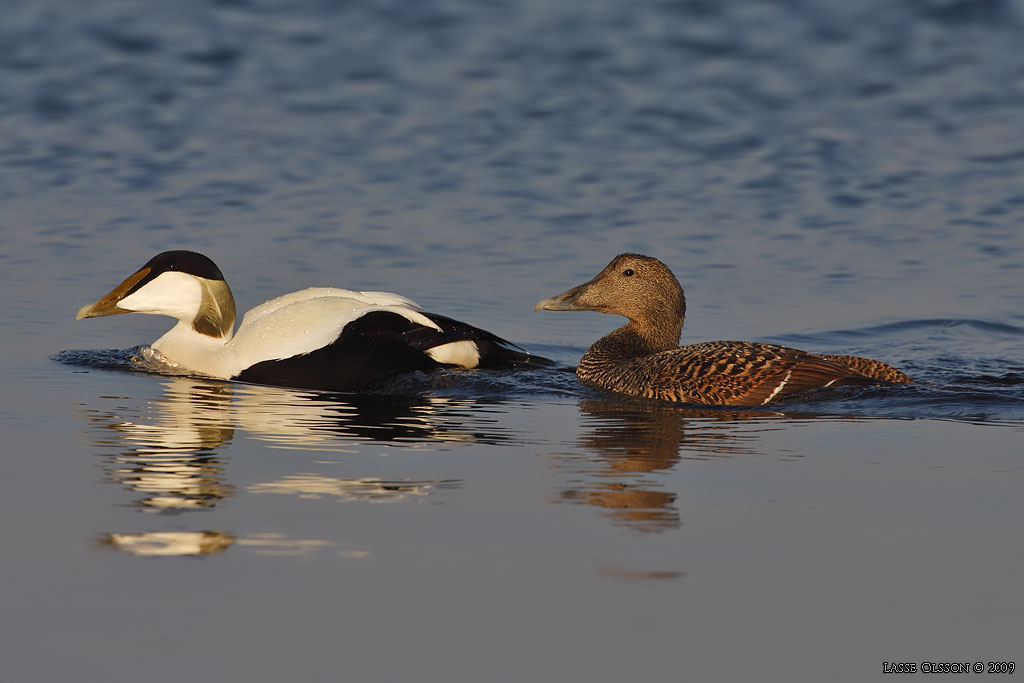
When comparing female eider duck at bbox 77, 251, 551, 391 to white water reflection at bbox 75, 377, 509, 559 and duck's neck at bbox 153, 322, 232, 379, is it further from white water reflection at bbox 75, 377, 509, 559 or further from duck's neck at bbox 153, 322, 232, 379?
white water reflection at bbox 75, 377, 509, 559

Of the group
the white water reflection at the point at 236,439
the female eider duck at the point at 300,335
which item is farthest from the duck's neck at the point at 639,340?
the white water reflection at the point at 236,439

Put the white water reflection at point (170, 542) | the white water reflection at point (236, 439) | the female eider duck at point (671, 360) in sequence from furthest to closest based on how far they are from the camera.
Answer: the female eider duck at point (671, 360)
the white water reflection at point (236, 439)
the white water reflection at point (170, 542)

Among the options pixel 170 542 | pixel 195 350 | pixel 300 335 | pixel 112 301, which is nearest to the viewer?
pixel 170 542

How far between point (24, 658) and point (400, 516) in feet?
4.44

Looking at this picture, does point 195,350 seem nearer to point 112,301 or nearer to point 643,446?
point 112,301

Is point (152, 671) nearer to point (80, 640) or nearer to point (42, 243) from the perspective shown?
point (80, 640)

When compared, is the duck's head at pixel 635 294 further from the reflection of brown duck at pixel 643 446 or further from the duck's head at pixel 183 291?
the duck's head at pixel 183 291

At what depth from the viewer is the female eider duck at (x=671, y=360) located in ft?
22.8

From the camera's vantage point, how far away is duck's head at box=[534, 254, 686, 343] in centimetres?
798

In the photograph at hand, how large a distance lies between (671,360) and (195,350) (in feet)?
8.60

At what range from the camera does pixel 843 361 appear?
7.27 m

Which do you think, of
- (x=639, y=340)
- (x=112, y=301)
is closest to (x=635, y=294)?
(x=639, y=340)

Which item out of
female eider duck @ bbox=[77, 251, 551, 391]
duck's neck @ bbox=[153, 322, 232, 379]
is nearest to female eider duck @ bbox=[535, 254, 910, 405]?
female eider duck @ bbox=[77, 251, 551, 391]

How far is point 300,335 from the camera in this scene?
24.9 ft
